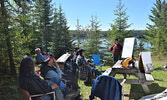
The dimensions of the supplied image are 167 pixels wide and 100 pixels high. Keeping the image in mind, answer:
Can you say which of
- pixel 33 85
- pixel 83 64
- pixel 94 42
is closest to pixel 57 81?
pixel 33 85

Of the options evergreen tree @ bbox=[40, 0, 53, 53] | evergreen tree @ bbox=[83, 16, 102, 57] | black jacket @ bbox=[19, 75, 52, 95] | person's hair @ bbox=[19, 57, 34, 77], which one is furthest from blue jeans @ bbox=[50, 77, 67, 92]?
evergreen tree @ bbox=[40, 0, 53, 53]

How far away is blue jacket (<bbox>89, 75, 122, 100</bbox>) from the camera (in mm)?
2896

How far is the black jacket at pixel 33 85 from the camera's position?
2.74 metres

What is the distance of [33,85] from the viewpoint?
2.76 meters

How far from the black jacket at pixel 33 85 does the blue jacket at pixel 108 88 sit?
1086 mm

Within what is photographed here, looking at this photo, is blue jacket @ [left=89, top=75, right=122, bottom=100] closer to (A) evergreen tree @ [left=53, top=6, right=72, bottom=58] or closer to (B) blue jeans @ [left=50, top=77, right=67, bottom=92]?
(B) blue jeans @ [left=50, top=77, right=67, bottom=92]

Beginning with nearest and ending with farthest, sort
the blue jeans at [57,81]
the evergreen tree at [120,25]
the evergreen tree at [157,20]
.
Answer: the blue jeans at [57,81] → the evergreen tree at [120,25] → the evergreen tree at [157,20]

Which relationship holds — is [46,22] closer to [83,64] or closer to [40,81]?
[83,64]

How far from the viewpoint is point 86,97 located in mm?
4750

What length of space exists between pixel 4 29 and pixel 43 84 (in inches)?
154

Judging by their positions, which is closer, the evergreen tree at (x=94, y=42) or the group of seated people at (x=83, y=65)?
the group of seated people at (x=83, y=65)

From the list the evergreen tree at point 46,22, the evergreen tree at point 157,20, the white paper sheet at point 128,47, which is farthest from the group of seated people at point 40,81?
the evergreen tree at point 157,20

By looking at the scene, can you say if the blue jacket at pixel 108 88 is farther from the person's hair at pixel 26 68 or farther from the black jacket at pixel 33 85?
the person's hair at pixel 26 68

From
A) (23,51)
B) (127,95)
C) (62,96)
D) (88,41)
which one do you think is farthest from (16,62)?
(88,41)
